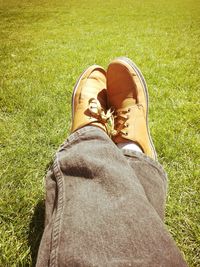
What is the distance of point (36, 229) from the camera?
1353 millimetres

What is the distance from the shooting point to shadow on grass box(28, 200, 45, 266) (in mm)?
1266

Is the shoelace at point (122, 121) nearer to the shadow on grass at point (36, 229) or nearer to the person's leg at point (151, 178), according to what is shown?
the person's leg at point (151, 178)

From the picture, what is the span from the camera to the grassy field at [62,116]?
1.38 m

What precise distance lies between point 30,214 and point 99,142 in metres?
0.63

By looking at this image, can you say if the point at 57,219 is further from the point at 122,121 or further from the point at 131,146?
the point at 122,121

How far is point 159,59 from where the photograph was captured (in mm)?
3350

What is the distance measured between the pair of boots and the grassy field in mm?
326

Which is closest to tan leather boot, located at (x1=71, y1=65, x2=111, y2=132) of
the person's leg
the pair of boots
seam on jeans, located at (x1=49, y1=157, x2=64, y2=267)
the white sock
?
the pair of boots

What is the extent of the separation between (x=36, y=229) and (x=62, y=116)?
106 centimetres

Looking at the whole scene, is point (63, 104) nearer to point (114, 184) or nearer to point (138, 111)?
point (138, 111)

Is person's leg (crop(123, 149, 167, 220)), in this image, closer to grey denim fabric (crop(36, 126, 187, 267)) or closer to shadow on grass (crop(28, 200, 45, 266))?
grey denim fabric (crop(36, 126, 187, 267))

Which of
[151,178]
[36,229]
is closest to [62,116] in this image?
[36,229]

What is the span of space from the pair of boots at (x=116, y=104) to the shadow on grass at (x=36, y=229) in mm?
508

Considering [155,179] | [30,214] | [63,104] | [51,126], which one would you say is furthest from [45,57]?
[155,179]
